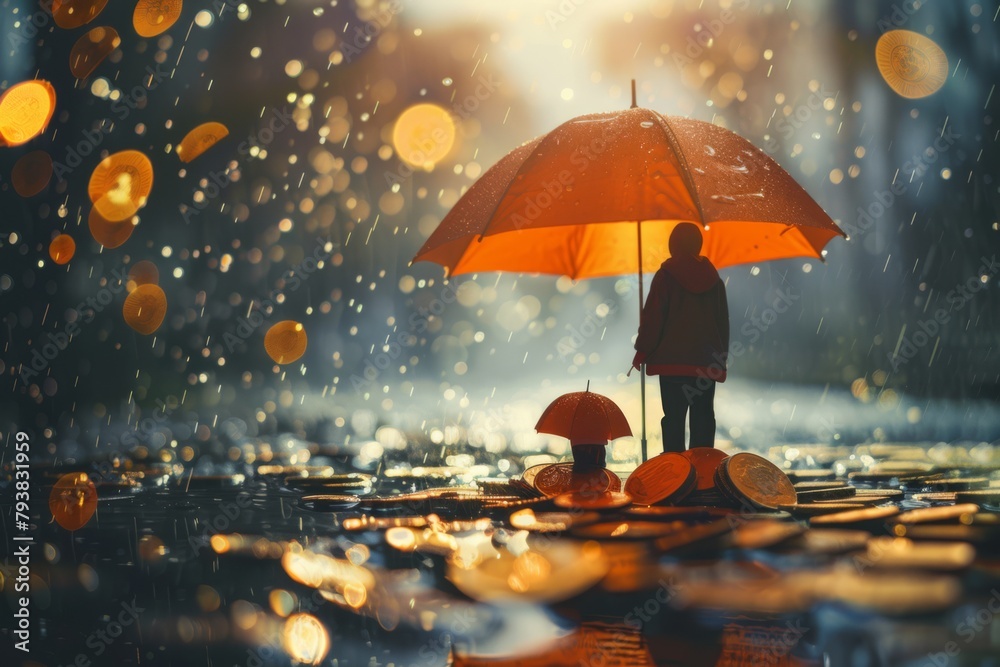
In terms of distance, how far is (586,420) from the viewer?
21.1 ft

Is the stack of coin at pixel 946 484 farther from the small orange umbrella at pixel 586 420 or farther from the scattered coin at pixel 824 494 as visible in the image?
the small orange umbrella at pixel 586 420

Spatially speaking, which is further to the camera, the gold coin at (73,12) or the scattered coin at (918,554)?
the gold coin at (73,12)

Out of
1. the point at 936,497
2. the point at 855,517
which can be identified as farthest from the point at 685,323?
the point at 936,497

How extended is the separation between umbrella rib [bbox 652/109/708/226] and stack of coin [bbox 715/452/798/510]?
1574mm

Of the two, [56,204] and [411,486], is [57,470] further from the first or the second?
[56,204]

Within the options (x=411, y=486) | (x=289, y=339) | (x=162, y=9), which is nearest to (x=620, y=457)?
(x=411, y=486)

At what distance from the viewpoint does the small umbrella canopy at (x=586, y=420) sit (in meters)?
6.43

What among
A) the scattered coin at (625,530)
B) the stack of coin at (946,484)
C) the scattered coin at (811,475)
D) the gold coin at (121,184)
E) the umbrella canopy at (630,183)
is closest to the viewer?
the scattered coin at (625,530)

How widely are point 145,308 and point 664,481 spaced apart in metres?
13.8

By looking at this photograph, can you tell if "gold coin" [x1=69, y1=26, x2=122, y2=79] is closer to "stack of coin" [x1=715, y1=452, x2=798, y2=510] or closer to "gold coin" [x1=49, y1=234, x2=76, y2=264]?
"gold coin" [x1=49, y1=234, x2=76, y2=264]

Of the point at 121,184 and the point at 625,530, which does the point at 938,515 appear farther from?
the point at 121,184

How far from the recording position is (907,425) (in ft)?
60.0

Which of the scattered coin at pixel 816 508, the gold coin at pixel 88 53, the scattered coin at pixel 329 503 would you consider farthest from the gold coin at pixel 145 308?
the scattered coin at pixel 816 508

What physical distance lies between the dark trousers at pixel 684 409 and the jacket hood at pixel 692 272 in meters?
0.61
